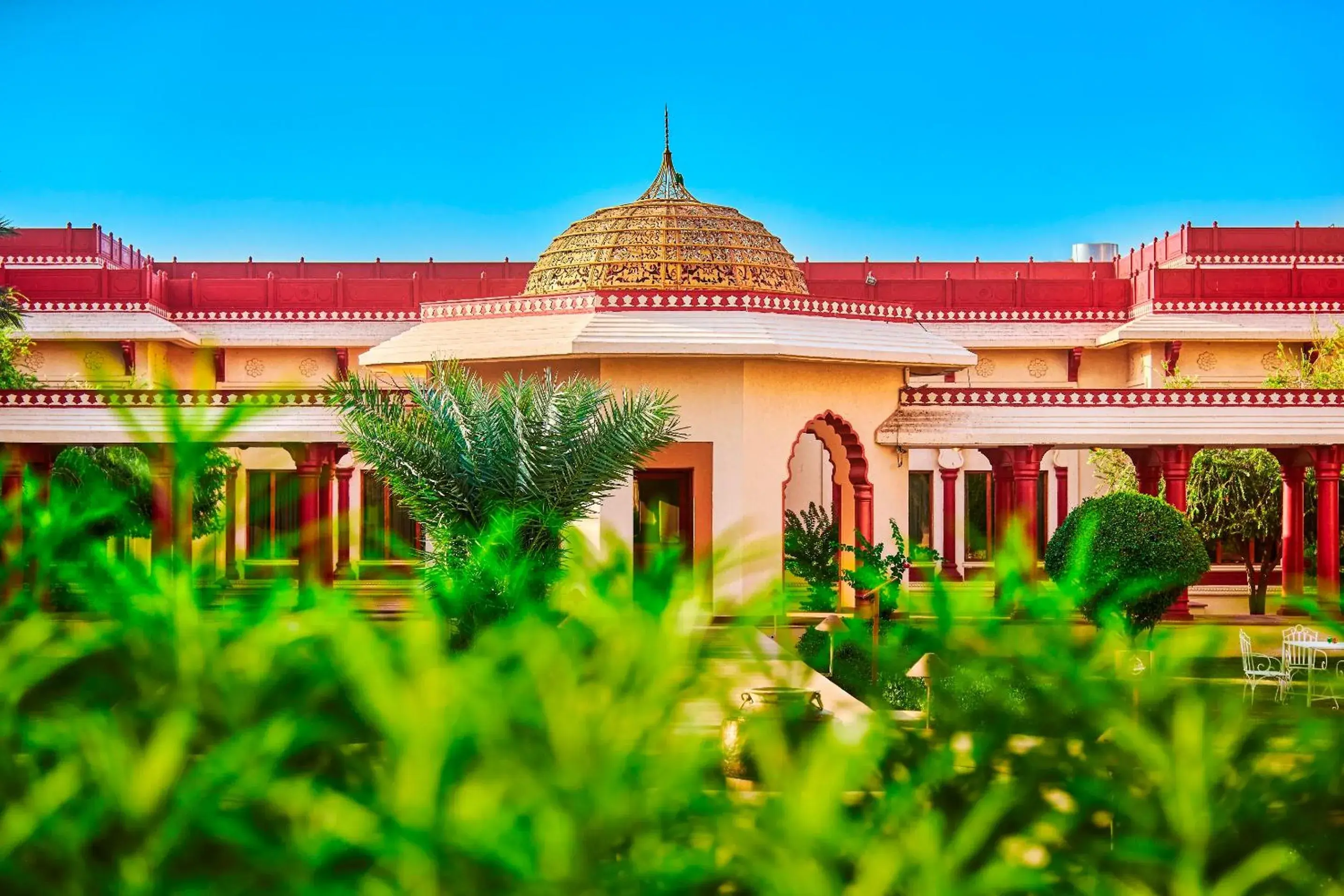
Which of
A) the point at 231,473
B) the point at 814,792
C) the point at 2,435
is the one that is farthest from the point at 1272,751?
the point at 231,473

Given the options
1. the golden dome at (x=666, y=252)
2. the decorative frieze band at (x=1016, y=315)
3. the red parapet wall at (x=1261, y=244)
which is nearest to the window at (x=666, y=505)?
the golden dome at (x=666, y=252)

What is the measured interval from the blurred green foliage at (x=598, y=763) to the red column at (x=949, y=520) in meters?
25.5

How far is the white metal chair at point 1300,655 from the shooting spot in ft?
46.3

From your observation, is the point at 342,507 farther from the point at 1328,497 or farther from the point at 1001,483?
the point at 1328,497

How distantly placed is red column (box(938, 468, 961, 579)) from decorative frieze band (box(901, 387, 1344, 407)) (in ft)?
24.0

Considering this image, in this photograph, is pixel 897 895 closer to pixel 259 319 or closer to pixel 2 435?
pixel 2 435

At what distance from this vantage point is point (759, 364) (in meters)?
17.8

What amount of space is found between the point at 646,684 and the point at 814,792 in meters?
0.36

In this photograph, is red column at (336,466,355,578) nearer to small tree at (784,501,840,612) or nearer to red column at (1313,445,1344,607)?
small tree at (784,501,840,612)

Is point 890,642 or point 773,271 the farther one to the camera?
point 773,271

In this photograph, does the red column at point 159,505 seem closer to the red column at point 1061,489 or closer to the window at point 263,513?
the window at point 263,513

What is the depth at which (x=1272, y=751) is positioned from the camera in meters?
2.43

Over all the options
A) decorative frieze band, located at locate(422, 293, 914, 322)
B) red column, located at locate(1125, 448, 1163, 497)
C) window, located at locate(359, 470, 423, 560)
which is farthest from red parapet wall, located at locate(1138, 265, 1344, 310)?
window, located at locate(359, 470, 423, 560)

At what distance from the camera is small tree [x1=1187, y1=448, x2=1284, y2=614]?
22.0 meters
